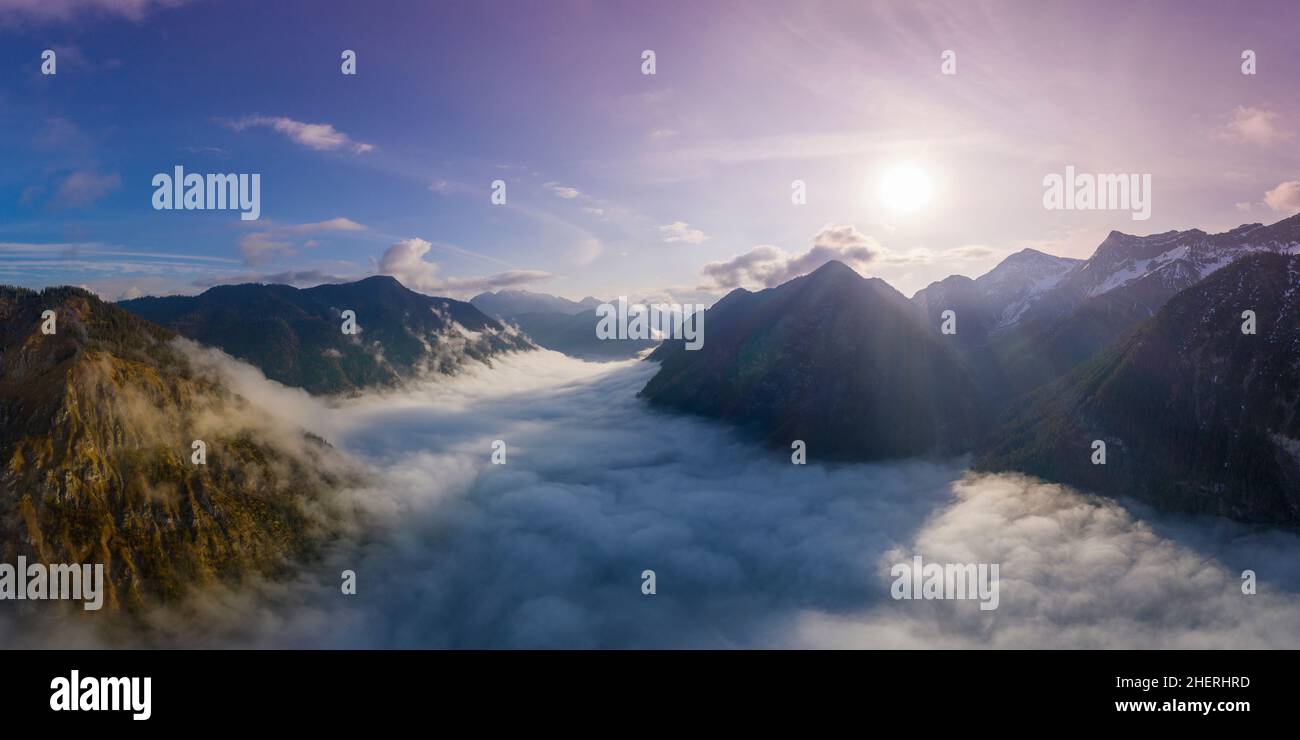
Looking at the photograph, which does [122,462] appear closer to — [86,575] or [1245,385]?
[86,575]

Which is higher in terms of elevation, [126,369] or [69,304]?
[69,304]

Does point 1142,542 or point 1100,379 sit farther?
point 1100,379

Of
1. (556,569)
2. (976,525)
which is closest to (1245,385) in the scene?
A: (976,525)

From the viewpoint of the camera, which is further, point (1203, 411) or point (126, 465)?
point (1203, 411)

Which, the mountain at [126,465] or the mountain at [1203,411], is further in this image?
the mountain at [1203,411]

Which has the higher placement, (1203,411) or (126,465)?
(1203,411)

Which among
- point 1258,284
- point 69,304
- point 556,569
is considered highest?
point 1258,284
